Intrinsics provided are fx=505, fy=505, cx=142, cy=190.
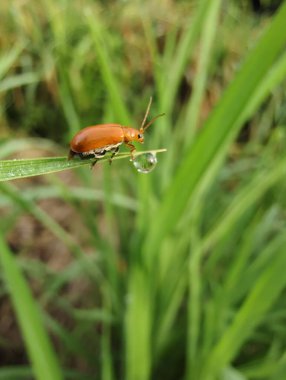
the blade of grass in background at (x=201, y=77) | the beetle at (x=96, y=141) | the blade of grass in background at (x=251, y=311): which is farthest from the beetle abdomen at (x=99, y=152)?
the blade of grass in background at (x=201, y=77)

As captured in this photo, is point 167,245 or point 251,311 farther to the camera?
point 167,245

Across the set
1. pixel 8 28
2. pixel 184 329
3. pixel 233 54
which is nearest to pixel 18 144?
pixel 184 329

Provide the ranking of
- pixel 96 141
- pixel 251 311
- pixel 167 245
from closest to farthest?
pixel 96 141 → pixel 251 311 → pixel 167 245

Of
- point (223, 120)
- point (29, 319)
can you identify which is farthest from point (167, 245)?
point (223, 120)

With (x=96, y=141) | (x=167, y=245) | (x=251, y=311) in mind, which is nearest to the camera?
(x=96, y=141)

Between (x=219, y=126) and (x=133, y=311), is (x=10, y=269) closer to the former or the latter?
(x=133, y=311)

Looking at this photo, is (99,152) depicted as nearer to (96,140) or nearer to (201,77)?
(96,140)

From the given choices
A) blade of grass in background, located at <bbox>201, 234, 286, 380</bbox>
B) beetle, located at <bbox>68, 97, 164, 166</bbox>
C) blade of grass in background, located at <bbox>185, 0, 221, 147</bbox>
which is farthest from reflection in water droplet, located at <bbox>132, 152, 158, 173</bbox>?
blade of grass in background, located at <bbox>185, 0, 221, 147</bbox>

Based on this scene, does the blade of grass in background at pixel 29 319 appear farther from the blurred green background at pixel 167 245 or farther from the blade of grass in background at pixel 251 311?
the blade of grass in background at pixel 251 311
